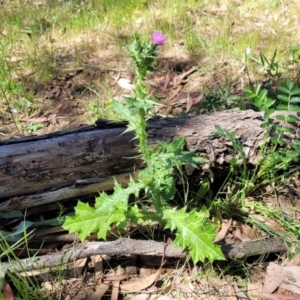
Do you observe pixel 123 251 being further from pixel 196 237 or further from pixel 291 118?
pixel 291 118

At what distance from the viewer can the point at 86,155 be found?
2275 mm

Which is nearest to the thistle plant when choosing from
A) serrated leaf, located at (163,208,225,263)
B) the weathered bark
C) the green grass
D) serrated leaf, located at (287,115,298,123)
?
serrated leaf, located at (163,208,225,263)

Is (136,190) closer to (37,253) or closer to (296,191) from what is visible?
(37,253)

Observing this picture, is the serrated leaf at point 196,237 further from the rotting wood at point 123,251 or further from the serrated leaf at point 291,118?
the serrated leaf at point 291,118

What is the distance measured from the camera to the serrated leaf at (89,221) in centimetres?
199

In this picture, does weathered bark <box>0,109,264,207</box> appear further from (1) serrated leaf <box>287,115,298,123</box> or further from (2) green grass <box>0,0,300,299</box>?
(2) green grass <box>0,0,300,299</box>

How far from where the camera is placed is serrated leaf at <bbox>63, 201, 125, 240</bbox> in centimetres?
199

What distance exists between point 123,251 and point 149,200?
32 cm

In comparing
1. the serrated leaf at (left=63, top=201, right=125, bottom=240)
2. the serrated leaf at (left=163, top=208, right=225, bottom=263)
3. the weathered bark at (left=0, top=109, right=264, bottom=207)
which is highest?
the weathered bark at (left=0, top=109, right=264, bottom=207)

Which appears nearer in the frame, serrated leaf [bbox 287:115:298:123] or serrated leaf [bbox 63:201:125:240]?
serrated leaf [bbox 63:201:125:240]

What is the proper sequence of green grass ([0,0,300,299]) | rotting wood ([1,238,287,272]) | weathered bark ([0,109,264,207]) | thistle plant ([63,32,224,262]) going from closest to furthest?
thistle plant ([63,32,224,262]) → rotting wood ([1,238,287,272]) → weathered bark ([0,109,264,207]) → green grass ([0,0,300,299])

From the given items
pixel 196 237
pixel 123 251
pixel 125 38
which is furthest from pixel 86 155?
pixel 125 38

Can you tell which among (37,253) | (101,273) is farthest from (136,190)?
(37,253)

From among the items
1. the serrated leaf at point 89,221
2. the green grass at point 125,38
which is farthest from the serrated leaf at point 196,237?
the green grass at point 125,38
